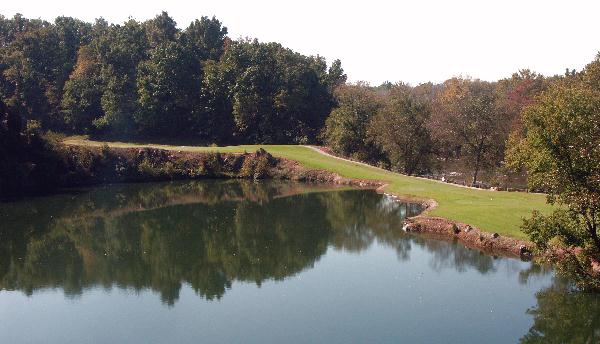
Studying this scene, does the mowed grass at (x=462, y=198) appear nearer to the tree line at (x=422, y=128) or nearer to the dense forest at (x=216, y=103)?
the tree line at (x=422, y=128)

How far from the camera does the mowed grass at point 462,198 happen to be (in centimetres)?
3488

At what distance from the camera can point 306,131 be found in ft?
261

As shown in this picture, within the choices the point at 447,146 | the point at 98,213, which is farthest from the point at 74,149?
the point at 447,146

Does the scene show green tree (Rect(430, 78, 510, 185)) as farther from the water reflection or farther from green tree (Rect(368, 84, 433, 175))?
the water reflection

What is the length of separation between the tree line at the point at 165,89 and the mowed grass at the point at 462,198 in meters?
16.0

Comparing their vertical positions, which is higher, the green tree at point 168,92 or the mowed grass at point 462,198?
the green tree at point 168,92

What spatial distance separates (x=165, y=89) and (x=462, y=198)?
48.4 meters

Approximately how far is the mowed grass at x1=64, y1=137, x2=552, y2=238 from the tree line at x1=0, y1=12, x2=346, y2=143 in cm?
1605

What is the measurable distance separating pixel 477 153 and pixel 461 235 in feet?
81.3

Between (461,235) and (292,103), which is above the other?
(292,103)

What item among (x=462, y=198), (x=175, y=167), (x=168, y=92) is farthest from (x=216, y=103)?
(x=462, y=198)

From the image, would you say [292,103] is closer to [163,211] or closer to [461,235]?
[163,211]

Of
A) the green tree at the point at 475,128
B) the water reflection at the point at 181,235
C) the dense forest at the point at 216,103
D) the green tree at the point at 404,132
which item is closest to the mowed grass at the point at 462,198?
the water reflection at the point at 181,235

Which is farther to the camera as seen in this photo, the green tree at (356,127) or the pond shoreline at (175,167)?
the green tree at (356,127)
